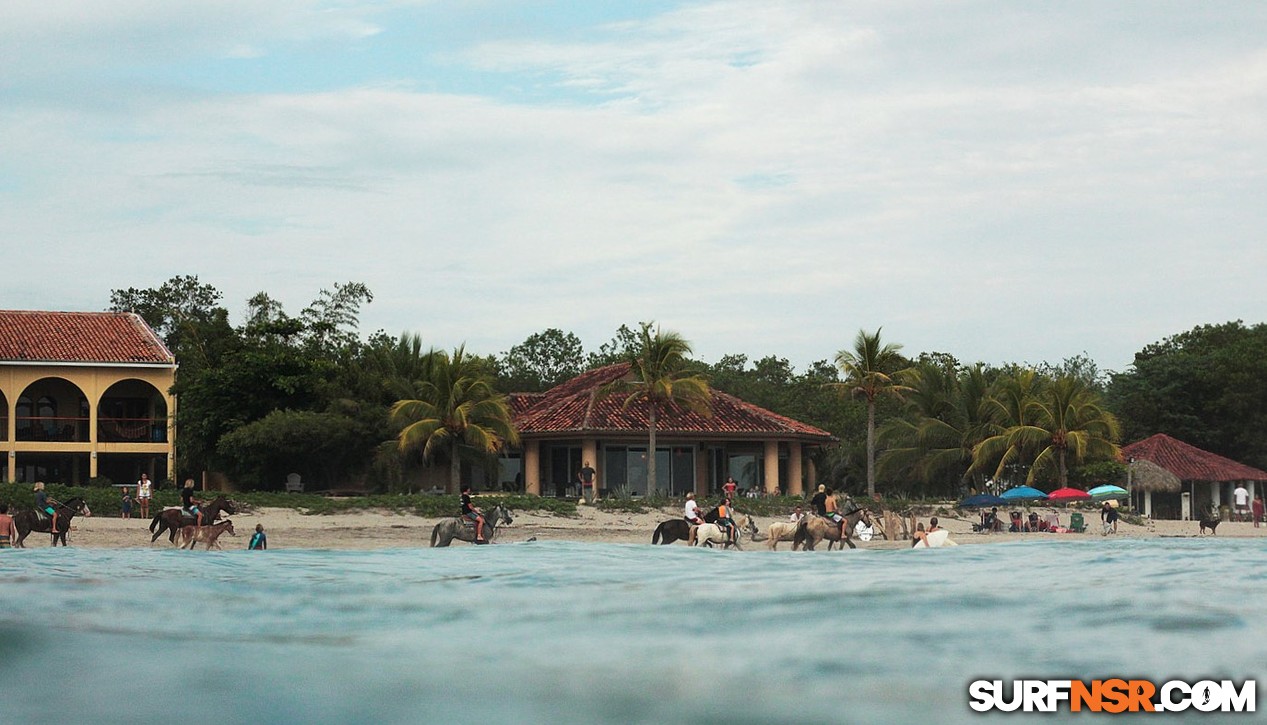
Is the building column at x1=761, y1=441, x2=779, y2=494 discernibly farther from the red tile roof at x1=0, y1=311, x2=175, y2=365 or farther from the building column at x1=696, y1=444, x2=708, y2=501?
the red tile roof at x1=0, y1=311, x2=175, y2=365

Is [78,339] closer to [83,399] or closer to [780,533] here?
[83,399]

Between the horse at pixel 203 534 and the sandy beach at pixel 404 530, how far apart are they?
1.89m

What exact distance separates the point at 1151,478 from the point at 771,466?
11764 mm

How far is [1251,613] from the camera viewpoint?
37.6ft

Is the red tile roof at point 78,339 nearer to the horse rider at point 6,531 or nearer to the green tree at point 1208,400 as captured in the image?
the horse rider at point 6,531

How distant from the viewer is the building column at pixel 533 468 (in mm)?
41500

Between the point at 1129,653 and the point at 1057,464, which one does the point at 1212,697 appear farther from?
the point at 1057,464

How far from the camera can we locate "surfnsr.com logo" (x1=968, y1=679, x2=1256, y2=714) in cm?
745

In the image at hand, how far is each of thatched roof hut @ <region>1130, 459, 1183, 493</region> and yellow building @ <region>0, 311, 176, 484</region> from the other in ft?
102

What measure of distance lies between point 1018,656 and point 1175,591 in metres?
5.36

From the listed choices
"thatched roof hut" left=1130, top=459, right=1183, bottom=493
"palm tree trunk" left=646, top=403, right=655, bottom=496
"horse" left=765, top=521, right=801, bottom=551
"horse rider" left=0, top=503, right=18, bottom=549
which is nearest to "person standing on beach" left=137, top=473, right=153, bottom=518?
"horse rider" left=0, top=503, right=18, bottom=549

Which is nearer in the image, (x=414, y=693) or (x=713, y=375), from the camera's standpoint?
(x=414, y=693)

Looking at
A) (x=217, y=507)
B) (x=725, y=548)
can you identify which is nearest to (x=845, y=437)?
(x=725, y=548)

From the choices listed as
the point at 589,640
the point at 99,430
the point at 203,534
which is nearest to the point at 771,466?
the point at 99,430
